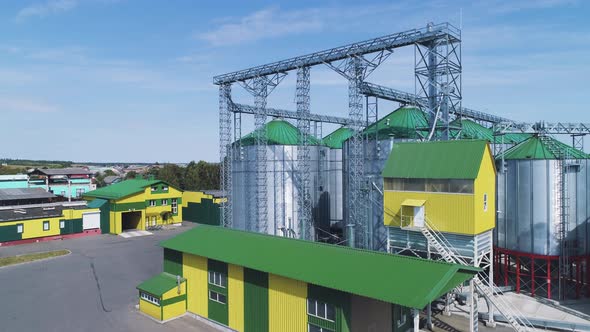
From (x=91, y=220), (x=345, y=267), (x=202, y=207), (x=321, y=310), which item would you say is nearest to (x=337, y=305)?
(x=321, y=310)

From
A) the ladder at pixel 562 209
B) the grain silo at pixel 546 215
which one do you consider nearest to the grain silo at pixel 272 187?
the grain silo at pixel 546 215

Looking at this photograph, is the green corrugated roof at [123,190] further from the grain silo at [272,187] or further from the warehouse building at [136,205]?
the grain silo at [272,187]

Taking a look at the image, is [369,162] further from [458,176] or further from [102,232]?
[102,232]

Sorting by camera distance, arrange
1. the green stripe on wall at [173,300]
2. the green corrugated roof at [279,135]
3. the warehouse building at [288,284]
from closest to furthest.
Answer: the warehouse building at [288,284], the green stripe on wall at [173,300], the green corrugated roof at [279,135]

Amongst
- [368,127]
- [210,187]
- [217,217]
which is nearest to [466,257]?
[368,127]

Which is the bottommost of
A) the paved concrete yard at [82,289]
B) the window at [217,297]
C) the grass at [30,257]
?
the paved concrete yard at [82,289]

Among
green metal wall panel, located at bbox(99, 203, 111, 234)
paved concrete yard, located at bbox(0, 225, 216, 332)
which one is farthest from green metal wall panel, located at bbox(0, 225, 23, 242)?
green metal wall panel, located at bbox(99, 203, 111, 234)
